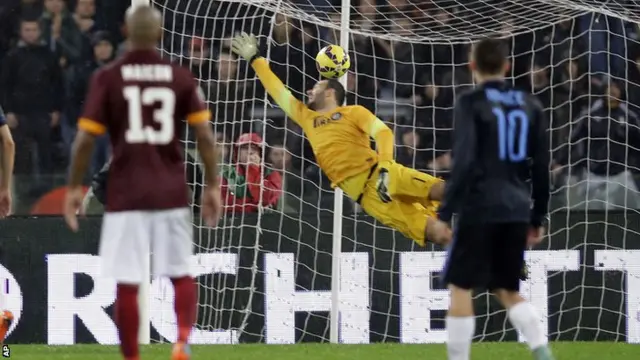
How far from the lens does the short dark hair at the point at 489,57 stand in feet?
22.2

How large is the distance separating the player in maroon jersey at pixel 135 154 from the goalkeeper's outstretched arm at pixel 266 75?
3.62 metres

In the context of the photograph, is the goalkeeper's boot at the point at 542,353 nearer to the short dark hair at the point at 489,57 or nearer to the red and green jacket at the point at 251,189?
the short dark hair at the point at 489,57

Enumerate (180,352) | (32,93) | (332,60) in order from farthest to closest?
(32,93), (332,60), (180,352)

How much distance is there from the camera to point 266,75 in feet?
33.7

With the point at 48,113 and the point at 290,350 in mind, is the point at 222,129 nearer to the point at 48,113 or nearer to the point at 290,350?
the point at 48,113

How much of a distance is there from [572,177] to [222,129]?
313 cm

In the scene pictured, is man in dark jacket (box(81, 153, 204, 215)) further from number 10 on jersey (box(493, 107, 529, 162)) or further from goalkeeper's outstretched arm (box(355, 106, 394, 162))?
number 10 on jersey (box(493, 107, 529, 162))

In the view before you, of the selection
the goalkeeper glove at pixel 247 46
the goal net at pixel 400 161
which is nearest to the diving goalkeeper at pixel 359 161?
the goalkeeper glove at pixel 247 46

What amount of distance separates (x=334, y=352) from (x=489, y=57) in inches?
147

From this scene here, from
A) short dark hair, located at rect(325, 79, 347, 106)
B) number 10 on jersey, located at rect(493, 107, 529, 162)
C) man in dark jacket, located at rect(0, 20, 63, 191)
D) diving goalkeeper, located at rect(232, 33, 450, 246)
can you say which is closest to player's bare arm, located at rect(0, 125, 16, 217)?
diving goalkeeper, located at rect(232, 33, 450, 246)

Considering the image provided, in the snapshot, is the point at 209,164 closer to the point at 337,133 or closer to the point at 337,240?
the point at 337,133

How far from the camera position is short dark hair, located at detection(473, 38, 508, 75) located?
22.2ft

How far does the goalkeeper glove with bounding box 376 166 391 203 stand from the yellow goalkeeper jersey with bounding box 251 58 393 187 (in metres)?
0.38

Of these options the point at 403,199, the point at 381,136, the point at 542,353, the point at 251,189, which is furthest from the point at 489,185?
the point at 251,189
